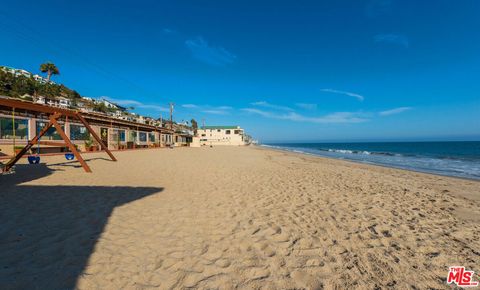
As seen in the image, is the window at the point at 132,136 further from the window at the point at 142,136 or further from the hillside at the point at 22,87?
the hillside at the point at 22,87

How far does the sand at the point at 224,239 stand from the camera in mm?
2436

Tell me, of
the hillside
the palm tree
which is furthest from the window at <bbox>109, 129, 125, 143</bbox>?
the palm tree

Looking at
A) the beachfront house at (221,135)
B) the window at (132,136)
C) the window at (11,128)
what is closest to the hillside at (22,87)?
the window at (132,136)

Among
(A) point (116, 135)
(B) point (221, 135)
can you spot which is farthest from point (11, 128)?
(B) point (221, 135)

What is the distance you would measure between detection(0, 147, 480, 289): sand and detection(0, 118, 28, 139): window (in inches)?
648

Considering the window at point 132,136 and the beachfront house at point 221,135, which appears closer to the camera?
the window at point 132,136

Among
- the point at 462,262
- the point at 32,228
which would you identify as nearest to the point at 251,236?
the point at 462,262

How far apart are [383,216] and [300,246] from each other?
2776 mm

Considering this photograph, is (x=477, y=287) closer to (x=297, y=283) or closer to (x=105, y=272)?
(x=297, y=283)

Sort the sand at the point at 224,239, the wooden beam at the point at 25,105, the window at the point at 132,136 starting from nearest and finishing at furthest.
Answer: the sand at the point at 224,239, the wooden beam at the point at 25,105, the window at the point at 132,136

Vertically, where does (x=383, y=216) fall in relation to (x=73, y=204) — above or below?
below

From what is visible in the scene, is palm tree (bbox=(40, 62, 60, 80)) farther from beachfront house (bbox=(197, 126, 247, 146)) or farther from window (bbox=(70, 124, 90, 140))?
window (bbox=(70, 124, 90, 140))

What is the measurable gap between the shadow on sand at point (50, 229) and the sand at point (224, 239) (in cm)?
2

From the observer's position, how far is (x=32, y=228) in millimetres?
3373
